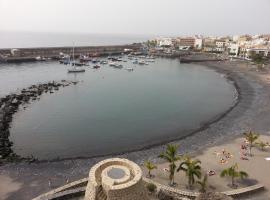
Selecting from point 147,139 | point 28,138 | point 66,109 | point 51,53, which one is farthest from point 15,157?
point 51,53

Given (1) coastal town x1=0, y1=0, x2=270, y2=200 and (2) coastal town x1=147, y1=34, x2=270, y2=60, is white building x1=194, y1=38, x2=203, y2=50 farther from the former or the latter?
(1) coastal town x1=0, y1=0, x2=270, y2=200

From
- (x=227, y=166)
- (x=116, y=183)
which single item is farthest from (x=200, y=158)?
(x=116, y=183)

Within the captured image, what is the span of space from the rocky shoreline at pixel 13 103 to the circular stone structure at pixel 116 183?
77.8 ft

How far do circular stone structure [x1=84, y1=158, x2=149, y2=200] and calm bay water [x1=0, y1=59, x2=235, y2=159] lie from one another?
24228mm

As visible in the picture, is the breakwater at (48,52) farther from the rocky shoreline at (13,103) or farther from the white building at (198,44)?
the rocky shoreline at (13,103)

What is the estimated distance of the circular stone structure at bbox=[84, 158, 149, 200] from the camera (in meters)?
17.0

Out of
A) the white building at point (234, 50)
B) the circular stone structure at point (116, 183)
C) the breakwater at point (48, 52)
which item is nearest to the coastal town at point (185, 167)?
the circular stone structure at point (116, 183)

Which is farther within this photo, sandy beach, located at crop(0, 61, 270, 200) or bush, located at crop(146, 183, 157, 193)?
sandy beach, located at crop(0, 61, 270, 200)

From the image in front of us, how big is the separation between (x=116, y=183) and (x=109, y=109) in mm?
47408

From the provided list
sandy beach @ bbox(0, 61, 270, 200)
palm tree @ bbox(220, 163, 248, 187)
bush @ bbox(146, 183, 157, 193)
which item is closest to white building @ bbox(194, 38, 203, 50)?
sandy beach @ bbox(0, 61, 270, 200)

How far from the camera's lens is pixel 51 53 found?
14600 cm

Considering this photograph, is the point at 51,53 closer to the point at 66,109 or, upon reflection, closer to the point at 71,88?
the point at 71,88

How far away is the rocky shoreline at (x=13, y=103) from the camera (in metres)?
41.2

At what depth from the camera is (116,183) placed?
56.9ft
